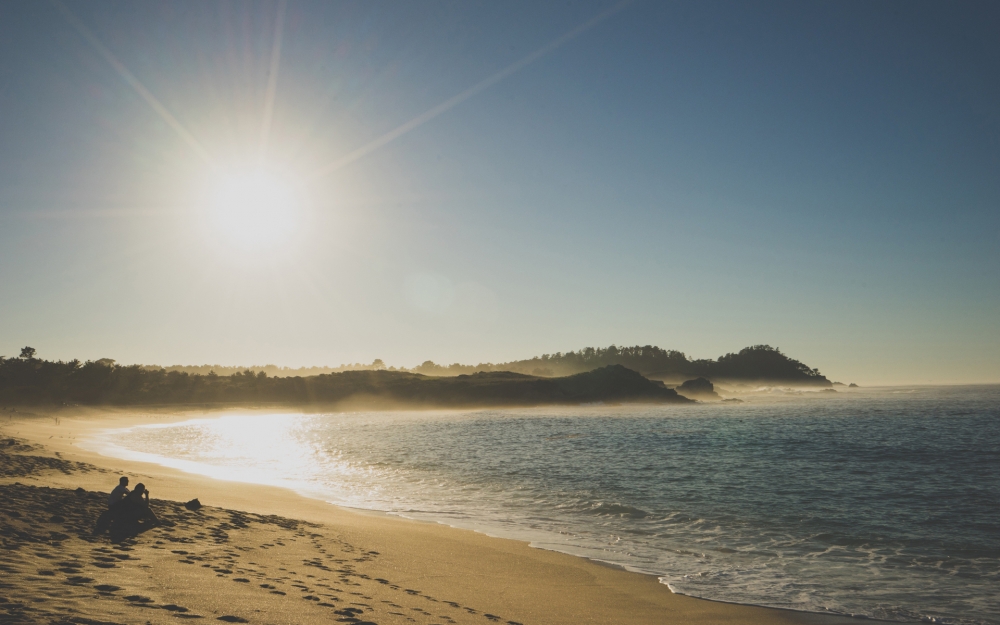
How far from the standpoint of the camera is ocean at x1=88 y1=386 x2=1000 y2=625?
41.5 feet

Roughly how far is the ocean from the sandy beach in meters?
1.73

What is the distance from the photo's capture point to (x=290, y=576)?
1009 cm

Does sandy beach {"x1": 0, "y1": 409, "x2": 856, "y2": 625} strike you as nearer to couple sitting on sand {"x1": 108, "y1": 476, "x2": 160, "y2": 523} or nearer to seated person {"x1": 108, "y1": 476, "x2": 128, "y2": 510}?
couple sitting on sand {"x1": 108, "y1": 476, "x2": 160, "y2": 523}

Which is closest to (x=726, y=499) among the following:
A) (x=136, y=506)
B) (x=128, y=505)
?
(x=136, y=506)

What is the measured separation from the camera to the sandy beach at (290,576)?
298 inches

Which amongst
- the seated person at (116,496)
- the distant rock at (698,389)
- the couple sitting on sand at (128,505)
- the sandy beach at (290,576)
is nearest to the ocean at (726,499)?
the sandy beach at (290,576)

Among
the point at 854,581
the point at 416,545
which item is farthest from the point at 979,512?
the point at 416,545

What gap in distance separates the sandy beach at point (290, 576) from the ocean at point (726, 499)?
5.69 ft

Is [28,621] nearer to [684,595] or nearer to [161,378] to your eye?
[684,595]

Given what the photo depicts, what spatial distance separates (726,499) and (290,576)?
18.6 m

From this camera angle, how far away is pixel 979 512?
19828 mm

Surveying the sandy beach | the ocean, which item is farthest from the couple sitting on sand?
the ocean

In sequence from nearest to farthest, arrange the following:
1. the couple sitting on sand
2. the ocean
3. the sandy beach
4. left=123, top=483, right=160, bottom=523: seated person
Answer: the sandy beach
the couple sitting on sand
left=123, top=483, right=160, bottom=523: seated person
the ocean

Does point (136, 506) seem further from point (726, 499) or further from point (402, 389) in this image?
point (402, 389)
